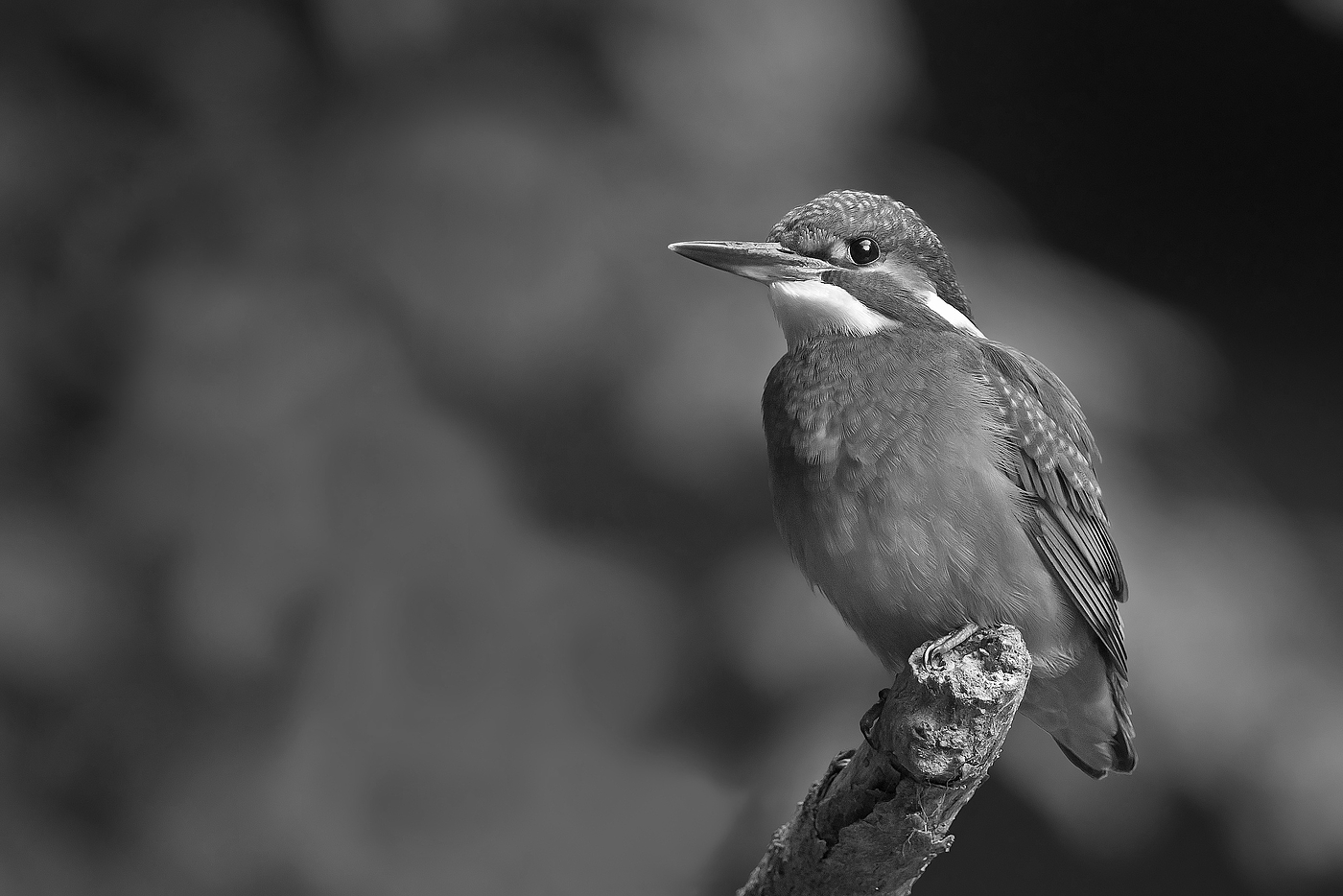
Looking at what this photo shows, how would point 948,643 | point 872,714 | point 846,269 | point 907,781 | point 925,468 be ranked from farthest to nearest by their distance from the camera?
point 846,269 → point 872,714 → point 925,468 → point 948,643 → point 907,781

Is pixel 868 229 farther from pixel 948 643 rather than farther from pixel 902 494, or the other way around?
pixel 948 643

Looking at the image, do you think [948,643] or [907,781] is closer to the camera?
[907,781]

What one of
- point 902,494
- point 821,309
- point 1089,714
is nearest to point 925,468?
point 902,494

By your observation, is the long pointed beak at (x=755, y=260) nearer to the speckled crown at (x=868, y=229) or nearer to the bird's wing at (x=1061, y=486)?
the speckled crown at (x=868, y=229)

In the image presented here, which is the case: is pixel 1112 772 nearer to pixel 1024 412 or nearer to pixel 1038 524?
pixel 1038 524

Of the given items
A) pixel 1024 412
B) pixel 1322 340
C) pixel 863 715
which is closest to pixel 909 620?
pixel 863 715

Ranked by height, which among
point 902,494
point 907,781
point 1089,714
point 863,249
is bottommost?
point 907,781

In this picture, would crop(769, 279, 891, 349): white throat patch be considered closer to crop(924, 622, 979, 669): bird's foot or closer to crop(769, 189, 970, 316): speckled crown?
crop(769, 189, 970, 316): speckled crown
